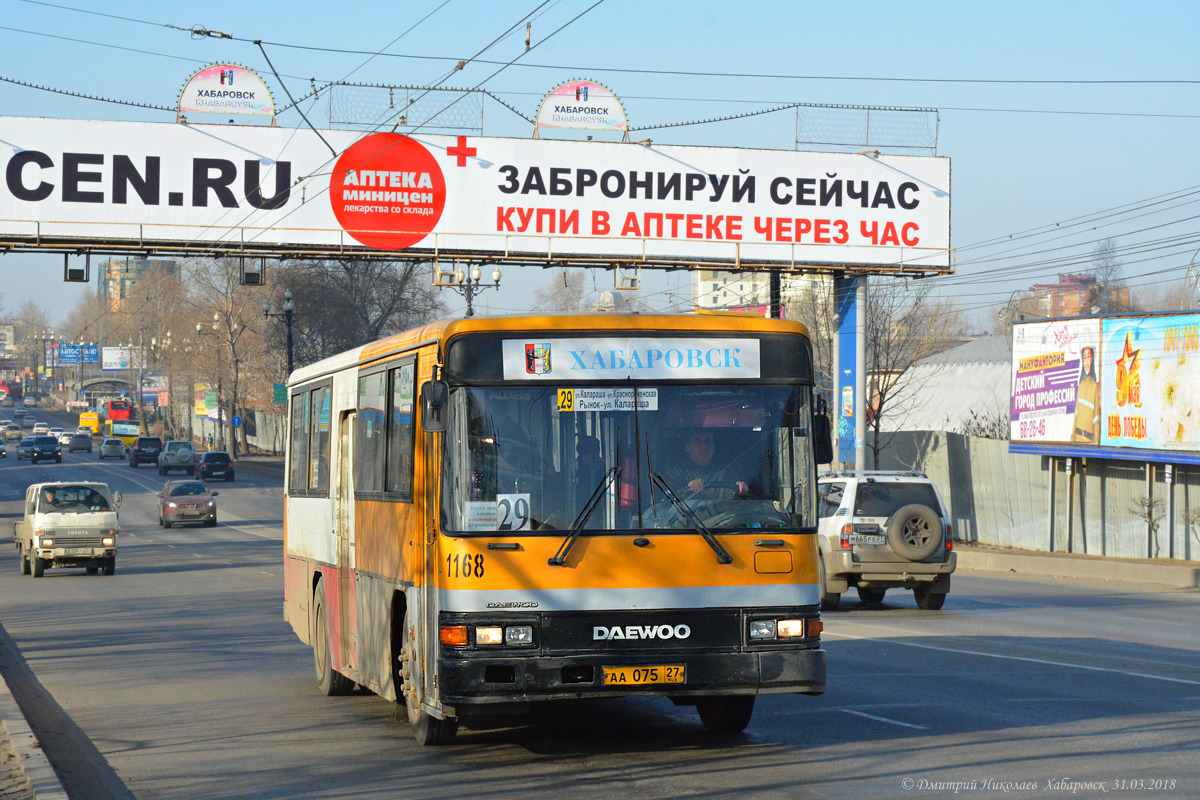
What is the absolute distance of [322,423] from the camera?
12.2 meters

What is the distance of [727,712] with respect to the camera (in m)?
9.45

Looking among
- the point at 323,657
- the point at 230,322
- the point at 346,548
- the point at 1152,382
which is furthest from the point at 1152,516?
the point at 230,322

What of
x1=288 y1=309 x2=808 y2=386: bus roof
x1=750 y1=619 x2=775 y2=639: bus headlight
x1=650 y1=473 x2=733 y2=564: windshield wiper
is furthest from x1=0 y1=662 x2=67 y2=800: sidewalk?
x1=750 y1=619 x2=775 y2=639: bus headlight

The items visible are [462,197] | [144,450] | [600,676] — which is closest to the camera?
[600,676]

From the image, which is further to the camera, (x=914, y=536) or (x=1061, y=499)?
(x=1061, y=499)

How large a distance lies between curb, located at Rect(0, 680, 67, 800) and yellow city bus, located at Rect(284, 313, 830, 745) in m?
2.14

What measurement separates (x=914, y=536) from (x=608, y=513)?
35.4 ft

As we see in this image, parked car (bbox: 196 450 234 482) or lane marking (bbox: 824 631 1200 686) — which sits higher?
parked car (bbox: 196 450 234 482)

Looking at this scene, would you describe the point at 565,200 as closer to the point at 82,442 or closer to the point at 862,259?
the point at 862,259

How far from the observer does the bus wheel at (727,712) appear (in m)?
9.37

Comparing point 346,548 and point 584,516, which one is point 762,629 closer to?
point 584,516

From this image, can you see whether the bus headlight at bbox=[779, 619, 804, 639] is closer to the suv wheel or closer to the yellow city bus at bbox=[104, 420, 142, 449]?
the suv wheel

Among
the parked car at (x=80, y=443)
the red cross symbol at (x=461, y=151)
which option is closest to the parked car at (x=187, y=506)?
the red cross symbol at (x=461, y=151)

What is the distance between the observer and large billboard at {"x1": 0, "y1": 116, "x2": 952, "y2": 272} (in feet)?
109
